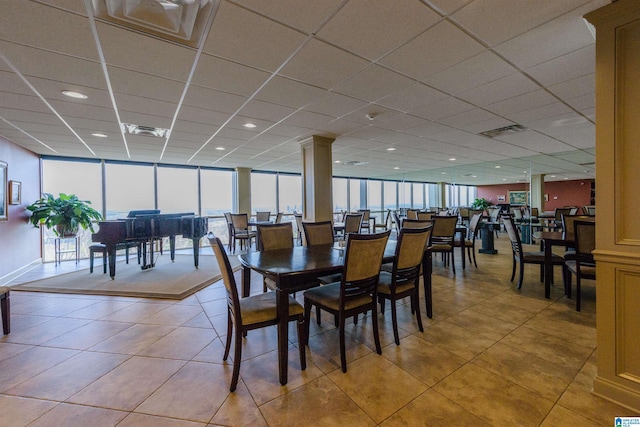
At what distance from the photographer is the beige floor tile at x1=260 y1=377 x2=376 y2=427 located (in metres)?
1.53

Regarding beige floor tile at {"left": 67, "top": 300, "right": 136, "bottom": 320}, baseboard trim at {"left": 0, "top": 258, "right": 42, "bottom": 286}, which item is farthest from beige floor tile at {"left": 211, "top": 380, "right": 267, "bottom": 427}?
baseboard trim at {"left": 0, "top": 258, "right": 42, "bottom": 286}

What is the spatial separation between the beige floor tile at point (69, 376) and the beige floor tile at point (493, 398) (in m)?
2.41

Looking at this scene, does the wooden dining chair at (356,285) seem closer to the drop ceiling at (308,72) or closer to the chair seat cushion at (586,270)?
the drop ceiling at (308,72)

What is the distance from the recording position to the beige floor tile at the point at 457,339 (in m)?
2.24

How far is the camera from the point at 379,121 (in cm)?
421

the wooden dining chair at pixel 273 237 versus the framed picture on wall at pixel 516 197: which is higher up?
the framed picture on wall at pixel 516 197

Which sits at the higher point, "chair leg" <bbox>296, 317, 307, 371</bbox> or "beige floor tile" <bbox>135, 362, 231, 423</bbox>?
"chair leg" <bbox>296, 317, 307, 371</bbox>

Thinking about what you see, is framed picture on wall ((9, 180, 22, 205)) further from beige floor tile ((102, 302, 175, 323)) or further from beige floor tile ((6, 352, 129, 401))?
beige floor tile ((6, 352, 129, 401))

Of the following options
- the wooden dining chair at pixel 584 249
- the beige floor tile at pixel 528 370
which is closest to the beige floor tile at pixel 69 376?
the beige floor tile at pixel 528 370

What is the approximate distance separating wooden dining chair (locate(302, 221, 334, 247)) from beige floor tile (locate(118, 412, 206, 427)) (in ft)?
7.25

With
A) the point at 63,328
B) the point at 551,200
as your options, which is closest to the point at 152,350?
the point at 63,328

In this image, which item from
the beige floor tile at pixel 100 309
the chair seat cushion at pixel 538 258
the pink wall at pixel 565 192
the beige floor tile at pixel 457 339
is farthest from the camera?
the pink wall at pixel 565 192

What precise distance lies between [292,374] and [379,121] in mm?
3583

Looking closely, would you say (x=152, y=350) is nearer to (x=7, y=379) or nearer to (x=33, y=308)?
(x=7, y=379)
